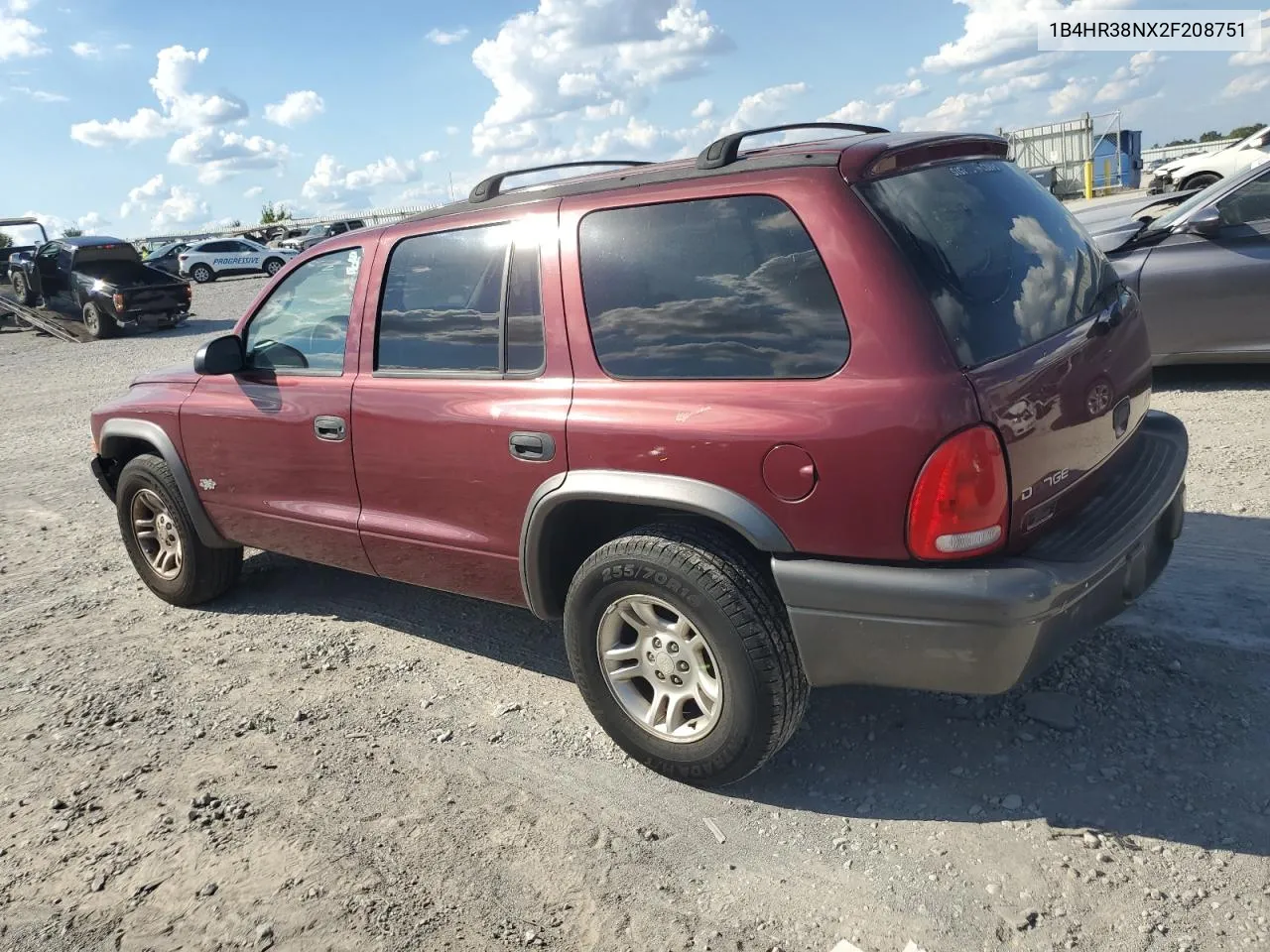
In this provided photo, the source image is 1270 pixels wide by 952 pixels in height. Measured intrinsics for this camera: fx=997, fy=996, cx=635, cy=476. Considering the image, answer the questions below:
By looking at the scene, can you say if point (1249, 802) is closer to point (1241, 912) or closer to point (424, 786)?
point (1241, 912)

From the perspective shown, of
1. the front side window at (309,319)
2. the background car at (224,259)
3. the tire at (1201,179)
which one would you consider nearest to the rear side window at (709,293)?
the front side window at (309,319)

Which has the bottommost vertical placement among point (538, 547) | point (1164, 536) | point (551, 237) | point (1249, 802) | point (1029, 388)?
point (1249, 802)

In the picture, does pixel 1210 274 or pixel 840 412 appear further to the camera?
pixel 1210 274

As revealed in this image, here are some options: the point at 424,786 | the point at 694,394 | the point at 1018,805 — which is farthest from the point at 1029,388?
the point at 424,786

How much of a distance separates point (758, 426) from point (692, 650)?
73 cm

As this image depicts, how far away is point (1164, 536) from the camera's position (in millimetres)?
3258

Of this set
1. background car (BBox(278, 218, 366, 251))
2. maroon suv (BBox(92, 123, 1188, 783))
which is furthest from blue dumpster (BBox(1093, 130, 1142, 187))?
maroon suv (BBox(92, 123, 1188, 783))

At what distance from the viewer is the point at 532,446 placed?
319 cm

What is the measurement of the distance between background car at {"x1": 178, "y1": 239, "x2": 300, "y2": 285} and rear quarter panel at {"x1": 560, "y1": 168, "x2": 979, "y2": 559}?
32540mm

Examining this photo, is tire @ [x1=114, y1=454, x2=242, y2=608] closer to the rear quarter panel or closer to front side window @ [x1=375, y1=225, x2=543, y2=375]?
front side window @ [x1=375, y1=225, x2=543, y2=375]

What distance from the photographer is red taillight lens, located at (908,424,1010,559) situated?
98.0 inches

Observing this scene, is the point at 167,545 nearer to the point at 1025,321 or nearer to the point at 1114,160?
the point at 1025,321

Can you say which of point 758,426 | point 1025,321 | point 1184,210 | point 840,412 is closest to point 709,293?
point 758,426

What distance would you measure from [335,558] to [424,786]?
126 cm
